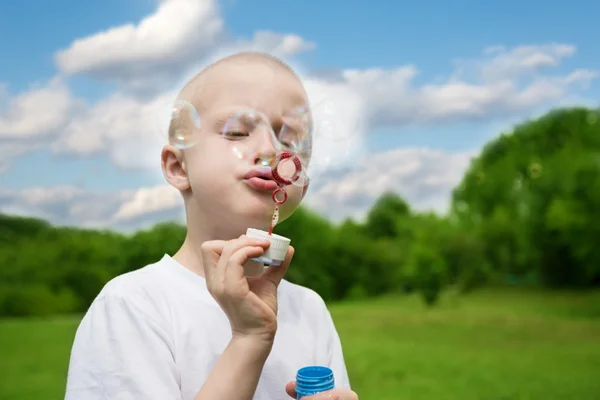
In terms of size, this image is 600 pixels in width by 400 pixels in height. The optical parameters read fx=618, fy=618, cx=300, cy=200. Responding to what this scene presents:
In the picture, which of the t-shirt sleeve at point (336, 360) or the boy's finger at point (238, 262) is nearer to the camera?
the boy's finger at point (238, 262)

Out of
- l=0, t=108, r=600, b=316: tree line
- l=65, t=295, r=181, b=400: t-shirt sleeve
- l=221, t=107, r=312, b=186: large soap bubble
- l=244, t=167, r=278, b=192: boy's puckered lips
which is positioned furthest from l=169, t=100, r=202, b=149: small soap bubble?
l=0, t=108, r=600, b=316: tree line

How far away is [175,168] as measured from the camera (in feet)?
6.30

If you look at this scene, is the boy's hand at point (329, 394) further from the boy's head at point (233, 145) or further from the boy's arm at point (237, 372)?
the boy's head at point (233, 145)

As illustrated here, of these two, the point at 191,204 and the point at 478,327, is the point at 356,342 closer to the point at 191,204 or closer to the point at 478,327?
the point at 478,327

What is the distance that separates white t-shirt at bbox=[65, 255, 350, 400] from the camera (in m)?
1.60

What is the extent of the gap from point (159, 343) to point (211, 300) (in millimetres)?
205

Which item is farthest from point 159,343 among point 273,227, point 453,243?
point 453,243

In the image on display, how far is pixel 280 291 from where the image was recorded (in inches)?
79.7

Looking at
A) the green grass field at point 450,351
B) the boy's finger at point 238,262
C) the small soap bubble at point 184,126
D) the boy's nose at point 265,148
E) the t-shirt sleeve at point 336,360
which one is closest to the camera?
the boy's finger at point 238,262

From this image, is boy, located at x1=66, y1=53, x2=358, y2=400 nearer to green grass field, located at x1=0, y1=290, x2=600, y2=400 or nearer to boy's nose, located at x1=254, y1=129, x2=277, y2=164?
boy's nose, located at x1=254, y1=129, x2=277, y2=164

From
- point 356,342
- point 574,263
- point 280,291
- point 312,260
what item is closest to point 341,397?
point 280,291

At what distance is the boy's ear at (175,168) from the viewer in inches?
72.9

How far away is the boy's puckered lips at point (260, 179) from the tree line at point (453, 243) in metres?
15.8

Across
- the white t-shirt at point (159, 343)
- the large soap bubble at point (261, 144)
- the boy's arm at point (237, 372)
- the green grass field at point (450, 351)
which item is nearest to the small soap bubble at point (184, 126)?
the large soap bubble at point (261, 144)
